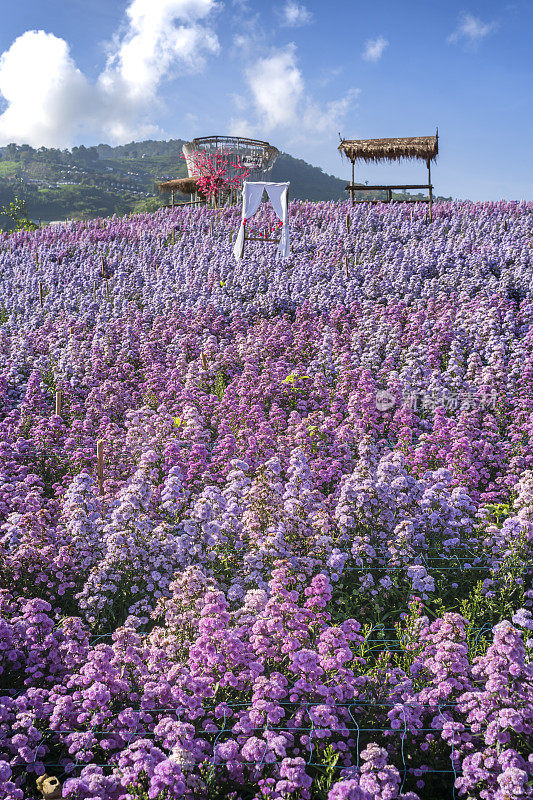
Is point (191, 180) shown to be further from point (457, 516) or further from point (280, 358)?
point (457, 516)

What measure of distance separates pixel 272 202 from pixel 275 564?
18.8 m

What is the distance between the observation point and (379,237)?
24000 mm

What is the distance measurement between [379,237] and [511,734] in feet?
71.4

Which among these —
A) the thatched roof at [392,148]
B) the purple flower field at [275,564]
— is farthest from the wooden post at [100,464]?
the thatched roof at [392,148]

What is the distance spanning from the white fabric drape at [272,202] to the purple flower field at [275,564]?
7.16 metres

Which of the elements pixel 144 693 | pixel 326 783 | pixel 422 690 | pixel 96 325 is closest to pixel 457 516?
pixel 422 690

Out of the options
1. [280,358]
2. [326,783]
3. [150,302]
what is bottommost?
[326,783]

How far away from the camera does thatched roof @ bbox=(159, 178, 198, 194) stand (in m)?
39.6

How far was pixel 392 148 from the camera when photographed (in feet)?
94.3

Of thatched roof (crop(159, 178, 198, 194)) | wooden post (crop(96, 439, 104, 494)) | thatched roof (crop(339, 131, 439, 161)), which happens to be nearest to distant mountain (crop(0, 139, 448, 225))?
thatched roof (crop(159, 178, 198, 194))

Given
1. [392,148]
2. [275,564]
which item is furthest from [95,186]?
[275,564]

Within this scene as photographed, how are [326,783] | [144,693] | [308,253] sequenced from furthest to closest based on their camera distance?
1. [308,253]
2. [144,693]
3. [326,783]

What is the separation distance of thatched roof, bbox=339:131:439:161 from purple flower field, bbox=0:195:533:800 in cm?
1643

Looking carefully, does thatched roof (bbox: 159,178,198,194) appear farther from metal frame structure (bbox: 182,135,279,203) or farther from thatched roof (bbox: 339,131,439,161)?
thatched roof (bbox: 339,131,439,161)
